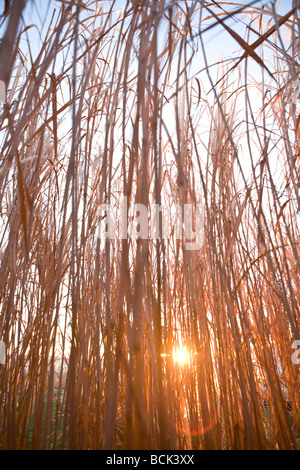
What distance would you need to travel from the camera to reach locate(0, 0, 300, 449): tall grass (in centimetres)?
54

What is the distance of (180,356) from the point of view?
1.02 metres

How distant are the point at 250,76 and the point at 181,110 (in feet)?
2.10

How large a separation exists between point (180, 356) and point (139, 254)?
621 mm
